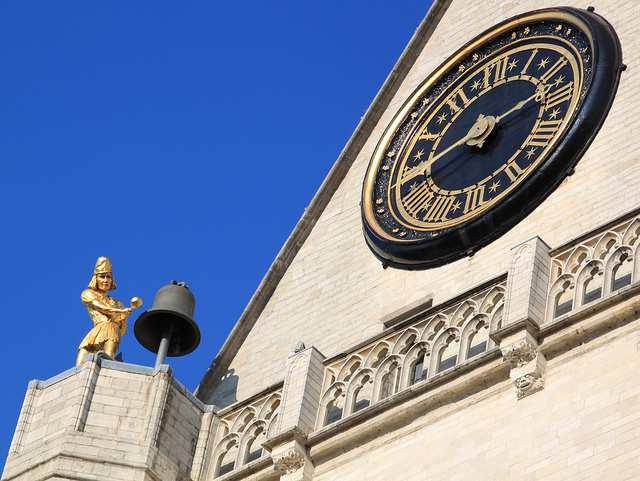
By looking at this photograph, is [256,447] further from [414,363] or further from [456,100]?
[456,100]

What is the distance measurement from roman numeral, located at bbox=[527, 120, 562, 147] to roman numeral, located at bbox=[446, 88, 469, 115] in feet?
4.50

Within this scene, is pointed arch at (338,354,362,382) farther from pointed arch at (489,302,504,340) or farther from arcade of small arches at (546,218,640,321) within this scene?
arcade of small arches at (546,218,640,321)

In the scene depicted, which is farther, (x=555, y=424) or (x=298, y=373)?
(x=298, y=373)

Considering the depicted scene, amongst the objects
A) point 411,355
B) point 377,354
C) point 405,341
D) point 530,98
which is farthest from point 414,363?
point 530,98

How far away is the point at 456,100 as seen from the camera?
72.8 ft

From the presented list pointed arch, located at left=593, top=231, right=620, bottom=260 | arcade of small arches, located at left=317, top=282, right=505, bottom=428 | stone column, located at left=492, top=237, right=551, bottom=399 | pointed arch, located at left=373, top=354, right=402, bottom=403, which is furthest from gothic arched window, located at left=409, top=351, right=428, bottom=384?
pointed arch, located at left=593, top=231, right=620, bottom=260

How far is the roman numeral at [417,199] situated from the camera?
21.2 meters

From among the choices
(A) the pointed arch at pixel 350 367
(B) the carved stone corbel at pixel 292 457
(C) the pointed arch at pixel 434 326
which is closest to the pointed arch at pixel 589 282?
(C) the pointed arch at pixel 434 326

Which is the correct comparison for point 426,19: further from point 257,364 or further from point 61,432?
point 61,432

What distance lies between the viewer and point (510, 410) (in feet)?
57.7

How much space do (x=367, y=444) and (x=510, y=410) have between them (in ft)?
4.48

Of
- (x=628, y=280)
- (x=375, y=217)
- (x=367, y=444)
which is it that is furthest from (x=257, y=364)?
(x=628, y=280)

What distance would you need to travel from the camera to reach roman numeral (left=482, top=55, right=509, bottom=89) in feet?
71.8

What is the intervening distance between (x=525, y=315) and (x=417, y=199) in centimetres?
377
